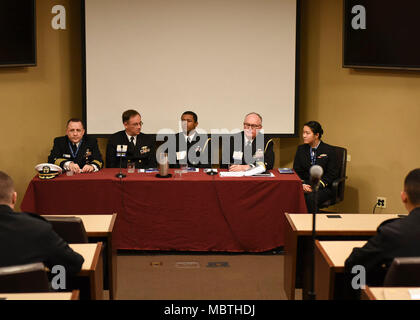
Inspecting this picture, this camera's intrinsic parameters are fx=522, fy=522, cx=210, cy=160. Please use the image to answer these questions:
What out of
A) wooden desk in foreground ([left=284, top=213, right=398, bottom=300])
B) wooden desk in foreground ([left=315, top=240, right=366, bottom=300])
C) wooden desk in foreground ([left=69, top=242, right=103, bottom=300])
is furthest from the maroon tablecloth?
wooden desk in foreground ([left=69, top=242, right=103, bottom=300])

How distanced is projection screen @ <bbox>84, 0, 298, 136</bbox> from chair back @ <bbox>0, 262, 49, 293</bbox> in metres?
4.11

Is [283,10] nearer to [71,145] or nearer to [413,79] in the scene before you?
[413,79]

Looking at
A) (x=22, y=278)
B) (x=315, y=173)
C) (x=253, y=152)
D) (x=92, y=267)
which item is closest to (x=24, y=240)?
(x=22, y=278)

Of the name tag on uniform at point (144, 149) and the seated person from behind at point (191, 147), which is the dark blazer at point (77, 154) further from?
the seated person from behind at point (191, 147)

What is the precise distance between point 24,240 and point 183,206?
101 inches

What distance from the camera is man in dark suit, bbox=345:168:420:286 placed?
2.53m

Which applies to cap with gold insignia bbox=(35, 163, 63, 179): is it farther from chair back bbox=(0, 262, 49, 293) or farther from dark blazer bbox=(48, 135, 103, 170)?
chair back bbox=(0, 262, 49, 293)

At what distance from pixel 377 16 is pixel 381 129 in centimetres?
129

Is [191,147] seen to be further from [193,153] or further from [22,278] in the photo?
[22,278]

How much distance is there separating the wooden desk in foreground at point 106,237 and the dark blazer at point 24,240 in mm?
959

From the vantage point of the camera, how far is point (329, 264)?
9.65 feet

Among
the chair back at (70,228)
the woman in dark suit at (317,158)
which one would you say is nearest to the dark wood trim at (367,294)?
the chair back at (70,228)

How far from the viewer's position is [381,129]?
6.12 m

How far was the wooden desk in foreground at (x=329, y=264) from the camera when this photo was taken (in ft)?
9.63
